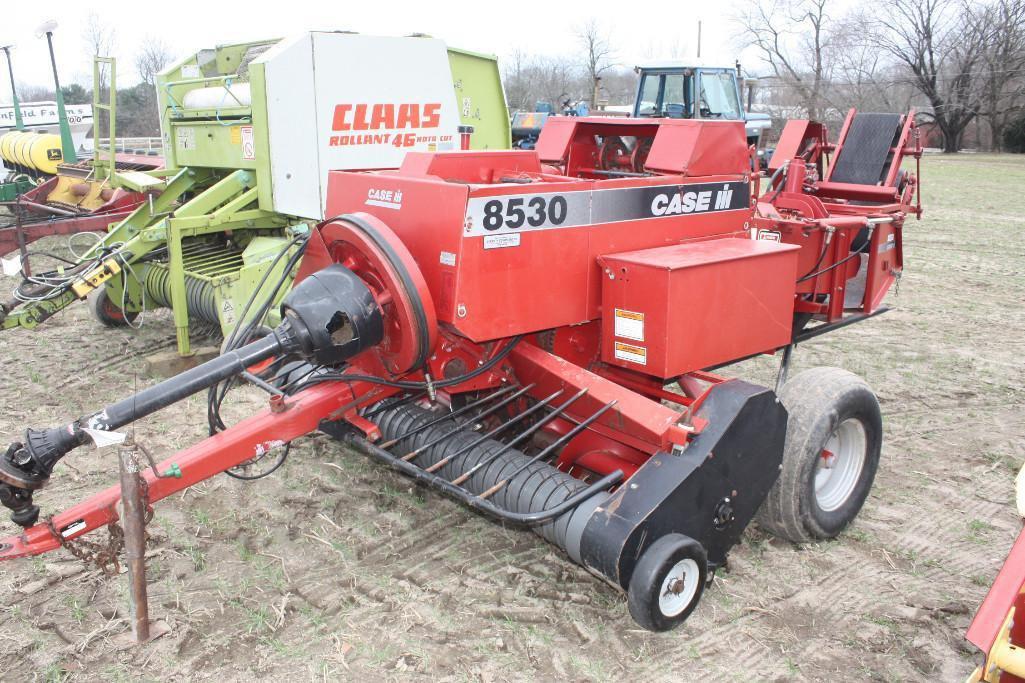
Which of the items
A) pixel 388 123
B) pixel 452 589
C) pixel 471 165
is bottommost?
pixel 452 589

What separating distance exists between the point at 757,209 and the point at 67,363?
492 centimetres

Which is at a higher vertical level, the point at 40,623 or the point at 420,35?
the point at 420,35

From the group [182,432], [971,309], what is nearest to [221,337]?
[182,432]

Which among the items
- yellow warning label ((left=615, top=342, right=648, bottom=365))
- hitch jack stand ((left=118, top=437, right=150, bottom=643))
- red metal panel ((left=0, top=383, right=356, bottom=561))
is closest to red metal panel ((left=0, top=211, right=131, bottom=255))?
red metal panel ((left=0, top=383, right=356, bottom=561))

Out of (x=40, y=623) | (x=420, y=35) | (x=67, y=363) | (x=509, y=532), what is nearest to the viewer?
(x=40, y=623)

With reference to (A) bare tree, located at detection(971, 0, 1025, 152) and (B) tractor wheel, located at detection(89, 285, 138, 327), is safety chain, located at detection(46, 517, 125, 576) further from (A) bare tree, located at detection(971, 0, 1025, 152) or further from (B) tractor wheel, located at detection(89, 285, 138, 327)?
(A) bare tree, located at detection(971, 0, 1025, 152)

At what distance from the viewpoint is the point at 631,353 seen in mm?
3281

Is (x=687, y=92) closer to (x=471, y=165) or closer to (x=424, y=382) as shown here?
(x=471, y=165)

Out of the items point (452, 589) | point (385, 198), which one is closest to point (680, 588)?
point (452, 589)

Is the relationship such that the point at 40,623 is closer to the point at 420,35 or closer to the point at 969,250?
the point at 420,35

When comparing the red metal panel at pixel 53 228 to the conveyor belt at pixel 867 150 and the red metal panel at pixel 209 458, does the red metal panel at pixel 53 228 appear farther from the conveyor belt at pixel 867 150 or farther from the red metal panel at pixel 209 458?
the conveyor belt at pixel 867 150

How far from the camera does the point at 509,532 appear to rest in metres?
3.65

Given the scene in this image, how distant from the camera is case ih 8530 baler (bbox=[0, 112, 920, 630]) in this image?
111 inches

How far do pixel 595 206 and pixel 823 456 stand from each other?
147 centimetres
